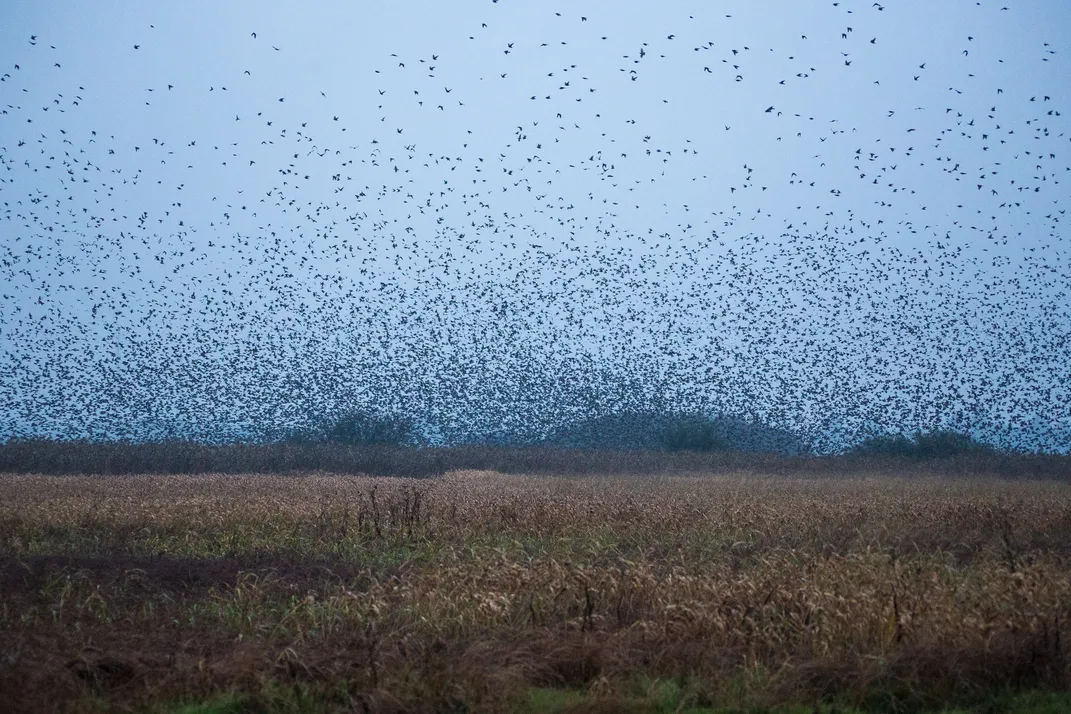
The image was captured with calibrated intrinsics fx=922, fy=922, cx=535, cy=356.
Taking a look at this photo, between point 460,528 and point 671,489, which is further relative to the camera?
point 671,489

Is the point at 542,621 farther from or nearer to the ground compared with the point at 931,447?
nearer to the ground

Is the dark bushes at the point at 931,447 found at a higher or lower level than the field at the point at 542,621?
higher

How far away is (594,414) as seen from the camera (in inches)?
2239

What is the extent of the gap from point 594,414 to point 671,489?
33705 mm

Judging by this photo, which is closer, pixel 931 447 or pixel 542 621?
pixel 542 621

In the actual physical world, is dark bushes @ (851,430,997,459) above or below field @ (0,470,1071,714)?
above

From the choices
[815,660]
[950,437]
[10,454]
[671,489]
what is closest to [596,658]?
[815,660]

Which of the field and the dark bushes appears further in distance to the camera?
the dark bushes

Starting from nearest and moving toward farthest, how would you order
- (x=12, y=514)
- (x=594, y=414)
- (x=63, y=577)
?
(x=63, y=577), (x=12, y=514), (x=594, y=414)

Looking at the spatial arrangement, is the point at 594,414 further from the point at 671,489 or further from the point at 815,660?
the point at 815,660

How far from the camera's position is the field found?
20.8 ft

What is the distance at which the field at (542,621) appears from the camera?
6.35 metres

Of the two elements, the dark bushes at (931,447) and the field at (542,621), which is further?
the dark bushes at (931,447)

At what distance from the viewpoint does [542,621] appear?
807 centimetres
